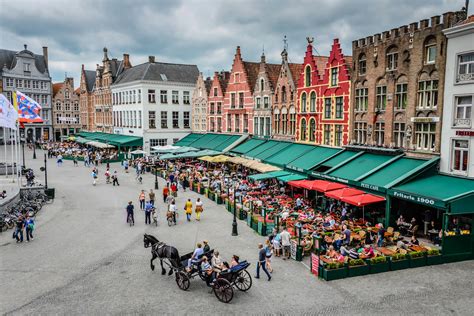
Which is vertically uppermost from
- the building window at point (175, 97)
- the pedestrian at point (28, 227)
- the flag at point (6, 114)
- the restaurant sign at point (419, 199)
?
the building window at point (175, 97)

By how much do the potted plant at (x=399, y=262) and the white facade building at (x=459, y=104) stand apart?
662 centimetres

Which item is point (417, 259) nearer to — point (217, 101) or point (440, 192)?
point (440, 192)

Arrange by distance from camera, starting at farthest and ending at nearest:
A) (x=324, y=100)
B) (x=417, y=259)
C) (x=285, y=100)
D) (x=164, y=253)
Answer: (x=285, y=100), (x=324, y=100), (x=417, y=259), (x=164, y=253)

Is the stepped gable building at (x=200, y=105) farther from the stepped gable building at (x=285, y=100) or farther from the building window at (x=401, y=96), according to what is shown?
the building window at (x=401, y=96)

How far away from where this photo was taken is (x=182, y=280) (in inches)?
525

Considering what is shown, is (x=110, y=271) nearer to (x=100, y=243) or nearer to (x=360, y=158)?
(x=100, y=243)

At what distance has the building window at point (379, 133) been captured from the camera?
24.2m

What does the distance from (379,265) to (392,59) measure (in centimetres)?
1385

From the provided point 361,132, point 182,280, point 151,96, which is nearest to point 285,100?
point 361,132

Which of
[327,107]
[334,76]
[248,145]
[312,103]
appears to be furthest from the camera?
[248,145]

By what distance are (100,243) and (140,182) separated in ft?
54.7

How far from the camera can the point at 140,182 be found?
34.7 meters

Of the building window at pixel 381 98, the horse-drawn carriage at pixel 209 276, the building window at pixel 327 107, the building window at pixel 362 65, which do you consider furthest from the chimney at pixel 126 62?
the horse-drawn carriage at pixel 209 276

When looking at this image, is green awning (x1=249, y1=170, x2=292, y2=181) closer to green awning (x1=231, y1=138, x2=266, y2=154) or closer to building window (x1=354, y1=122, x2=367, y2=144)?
building window (x1=354, y1=122, x2=367, y2=144)
